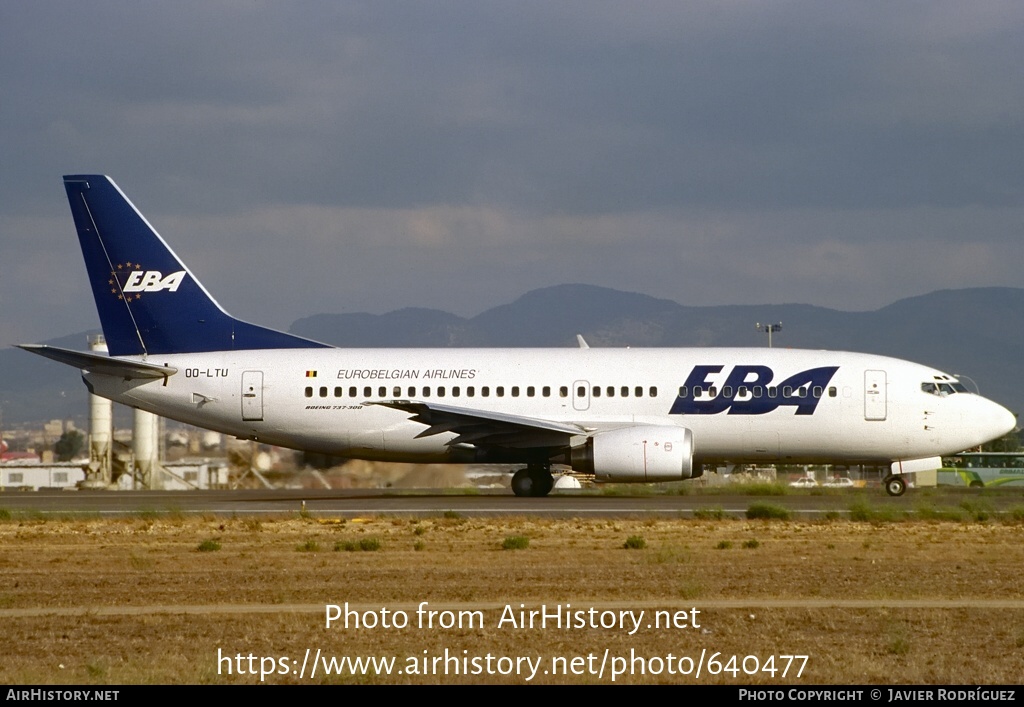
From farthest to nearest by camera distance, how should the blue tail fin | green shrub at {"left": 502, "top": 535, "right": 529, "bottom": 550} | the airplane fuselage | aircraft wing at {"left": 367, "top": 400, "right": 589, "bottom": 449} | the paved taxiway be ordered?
the blue tail fin, the airplane fuselage, aircraft wing at {"left": 367, "top": 400, "right": 589, "bottom": 449}, the paved taxiway, green shrub at {"left": 502, "top": 535, "right": 529, "bottom": 550}

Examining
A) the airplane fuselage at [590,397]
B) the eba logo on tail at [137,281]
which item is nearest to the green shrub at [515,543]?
A: the airplane fuselage at [590,397]

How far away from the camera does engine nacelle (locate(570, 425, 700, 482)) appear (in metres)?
28.6

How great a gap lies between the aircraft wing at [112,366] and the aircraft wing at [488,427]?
551cm

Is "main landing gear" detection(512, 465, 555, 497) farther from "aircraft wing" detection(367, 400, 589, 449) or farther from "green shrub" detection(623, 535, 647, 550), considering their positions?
"green shrub" detection(623, 535, 647, 550)

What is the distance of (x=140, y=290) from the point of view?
32281mm

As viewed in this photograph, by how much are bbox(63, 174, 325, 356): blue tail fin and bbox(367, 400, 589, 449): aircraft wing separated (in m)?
4.34

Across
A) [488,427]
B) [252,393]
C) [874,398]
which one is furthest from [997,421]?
[252,393]

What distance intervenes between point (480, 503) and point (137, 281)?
413 inches

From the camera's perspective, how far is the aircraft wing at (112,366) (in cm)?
3070

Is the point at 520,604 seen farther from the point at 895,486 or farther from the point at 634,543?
the point at 895,486

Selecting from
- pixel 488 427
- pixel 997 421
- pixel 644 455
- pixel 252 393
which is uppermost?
pixel 252 393

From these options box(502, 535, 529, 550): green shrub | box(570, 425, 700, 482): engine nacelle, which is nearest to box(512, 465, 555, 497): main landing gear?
box(570, 425, 700, 482): engine nacelle

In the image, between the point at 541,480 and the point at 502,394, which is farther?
the point at 541,480

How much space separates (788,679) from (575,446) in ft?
65.8
